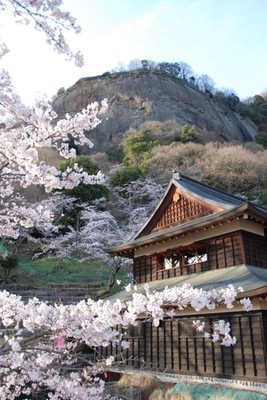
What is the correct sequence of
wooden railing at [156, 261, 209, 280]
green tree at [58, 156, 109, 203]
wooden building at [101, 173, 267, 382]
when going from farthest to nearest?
green tree at [58, 156, 109, 203] < wooden railing at [156, 261, 209, 280] < wooden building at [101, 173, 267, 382]

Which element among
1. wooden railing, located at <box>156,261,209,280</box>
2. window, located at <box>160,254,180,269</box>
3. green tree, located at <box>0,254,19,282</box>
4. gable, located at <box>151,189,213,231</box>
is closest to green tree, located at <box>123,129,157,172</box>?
green tree, located at <box>0,254,19,282</box>

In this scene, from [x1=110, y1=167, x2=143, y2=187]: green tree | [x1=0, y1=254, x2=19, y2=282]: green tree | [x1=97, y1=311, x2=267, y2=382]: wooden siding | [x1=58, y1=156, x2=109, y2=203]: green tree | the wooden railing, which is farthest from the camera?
[x1=110, y1=167, x2=143, y2=187]: green tree

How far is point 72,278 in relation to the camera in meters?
20.3

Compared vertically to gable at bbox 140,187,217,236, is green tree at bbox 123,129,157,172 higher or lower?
higher

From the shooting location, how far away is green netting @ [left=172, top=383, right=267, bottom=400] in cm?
699

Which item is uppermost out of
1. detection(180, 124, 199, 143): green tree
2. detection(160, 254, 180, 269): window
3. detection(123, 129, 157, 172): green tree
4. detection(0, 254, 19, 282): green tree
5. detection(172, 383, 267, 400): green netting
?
detection(180, 124, 199, 143): green tree

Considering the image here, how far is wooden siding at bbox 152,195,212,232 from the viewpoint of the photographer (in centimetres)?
1162

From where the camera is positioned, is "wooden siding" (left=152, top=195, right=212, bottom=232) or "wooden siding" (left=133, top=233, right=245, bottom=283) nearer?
"wooden siding" (left=133, top=233, right=245, bottom=283)

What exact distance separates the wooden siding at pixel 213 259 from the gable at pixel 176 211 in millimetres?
1233

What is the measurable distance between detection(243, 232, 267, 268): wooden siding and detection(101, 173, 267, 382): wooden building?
0.05 feet

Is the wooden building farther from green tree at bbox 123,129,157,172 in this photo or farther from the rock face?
the rock face

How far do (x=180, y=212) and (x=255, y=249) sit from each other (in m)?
3.22

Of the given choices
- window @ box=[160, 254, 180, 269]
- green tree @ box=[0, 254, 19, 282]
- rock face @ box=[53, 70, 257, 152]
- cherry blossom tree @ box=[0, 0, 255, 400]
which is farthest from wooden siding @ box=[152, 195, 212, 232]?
rock face @ box=[53, 70, 257, 152]

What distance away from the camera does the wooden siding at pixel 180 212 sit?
1162 cm
